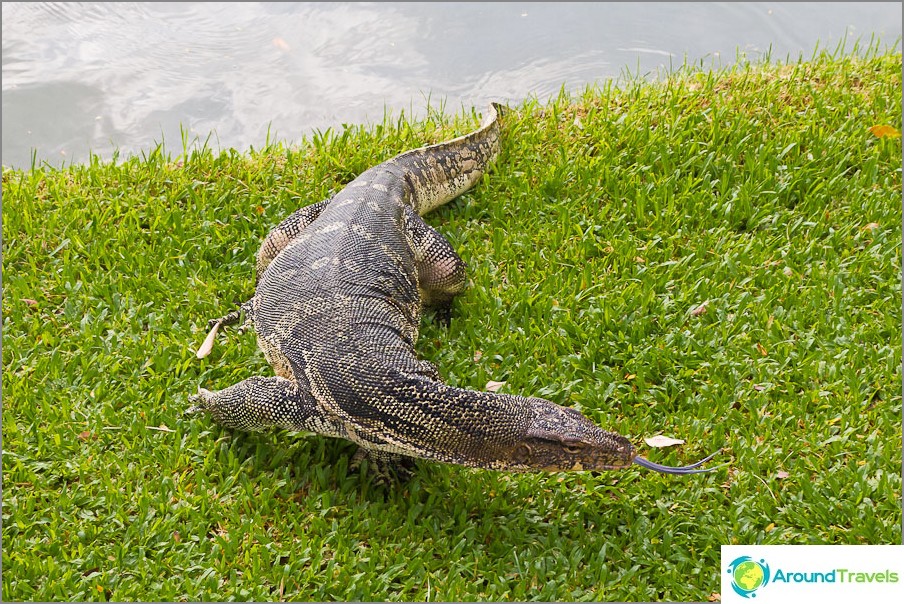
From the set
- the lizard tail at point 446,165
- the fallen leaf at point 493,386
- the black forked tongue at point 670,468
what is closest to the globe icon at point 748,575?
the black forked tongue at point 670,468

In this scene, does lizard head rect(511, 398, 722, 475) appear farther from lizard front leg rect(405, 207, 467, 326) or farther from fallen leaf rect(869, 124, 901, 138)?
fallen leaf rect(869, 124, 901, 138)

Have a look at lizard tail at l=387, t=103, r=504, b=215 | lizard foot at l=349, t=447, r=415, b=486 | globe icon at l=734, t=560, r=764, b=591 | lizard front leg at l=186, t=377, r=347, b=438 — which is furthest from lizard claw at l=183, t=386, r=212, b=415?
globe icon at l=734, t=560, r=764, b=591

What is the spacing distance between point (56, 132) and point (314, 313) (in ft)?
12.4

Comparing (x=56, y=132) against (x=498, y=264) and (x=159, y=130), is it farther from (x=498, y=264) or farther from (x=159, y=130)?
(x=498, y=264)

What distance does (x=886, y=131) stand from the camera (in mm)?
6008

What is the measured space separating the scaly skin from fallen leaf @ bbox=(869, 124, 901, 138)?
302 centimetres

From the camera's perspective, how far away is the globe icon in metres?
3.77

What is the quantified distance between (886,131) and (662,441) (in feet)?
10.1

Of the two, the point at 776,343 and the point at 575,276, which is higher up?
the point at 575,276

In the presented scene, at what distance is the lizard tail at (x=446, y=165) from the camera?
558cm

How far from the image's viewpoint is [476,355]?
4.89 meters

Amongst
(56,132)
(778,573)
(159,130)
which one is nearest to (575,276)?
(778,573)

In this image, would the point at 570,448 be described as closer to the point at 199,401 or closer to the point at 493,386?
the point at 493,386

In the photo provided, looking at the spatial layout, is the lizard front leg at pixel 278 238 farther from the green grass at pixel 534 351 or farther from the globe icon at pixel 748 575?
the globe icon at pixel 748 575
